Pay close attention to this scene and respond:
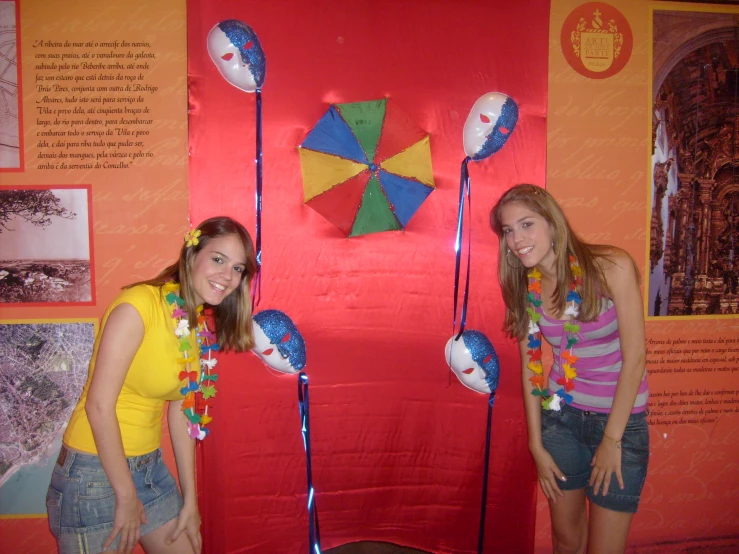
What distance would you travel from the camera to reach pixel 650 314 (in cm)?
237

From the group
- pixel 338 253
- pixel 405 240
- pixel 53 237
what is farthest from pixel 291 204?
pixel 53 237

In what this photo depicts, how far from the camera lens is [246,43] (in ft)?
6.22

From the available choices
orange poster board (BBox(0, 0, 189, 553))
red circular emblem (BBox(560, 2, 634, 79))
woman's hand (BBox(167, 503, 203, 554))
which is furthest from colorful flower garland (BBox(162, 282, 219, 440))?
red circular emblem (BBox(560, 2, 634, 79))

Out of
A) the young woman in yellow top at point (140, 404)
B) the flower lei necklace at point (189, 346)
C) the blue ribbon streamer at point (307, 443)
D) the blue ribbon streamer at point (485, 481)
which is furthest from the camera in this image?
the blue ribbon streamer at point (485, 481)

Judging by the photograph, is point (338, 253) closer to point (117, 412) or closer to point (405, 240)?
point (405, 240)

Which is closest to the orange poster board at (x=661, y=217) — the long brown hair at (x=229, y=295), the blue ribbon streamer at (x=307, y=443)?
Answer: the blue ribbon streamer at (x=307, y=443)

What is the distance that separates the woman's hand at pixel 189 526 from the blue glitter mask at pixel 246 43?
1.69m

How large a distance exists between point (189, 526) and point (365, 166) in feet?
5.17

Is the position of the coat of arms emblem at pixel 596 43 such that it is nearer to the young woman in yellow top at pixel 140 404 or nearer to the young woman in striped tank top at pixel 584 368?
the young woman in striped tank top at pixel 584 368

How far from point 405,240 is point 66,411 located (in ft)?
5.50

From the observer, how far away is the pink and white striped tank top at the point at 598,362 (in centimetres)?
175

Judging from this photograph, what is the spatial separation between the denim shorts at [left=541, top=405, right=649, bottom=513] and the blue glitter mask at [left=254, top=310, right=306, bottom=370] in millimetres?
1026

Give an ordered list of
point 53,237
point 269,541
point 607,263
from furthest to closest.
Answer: point 269,541 → point 53,237 → point 607,263

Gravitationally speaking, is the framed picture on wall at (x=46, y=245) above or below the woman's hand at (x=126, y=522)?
above
